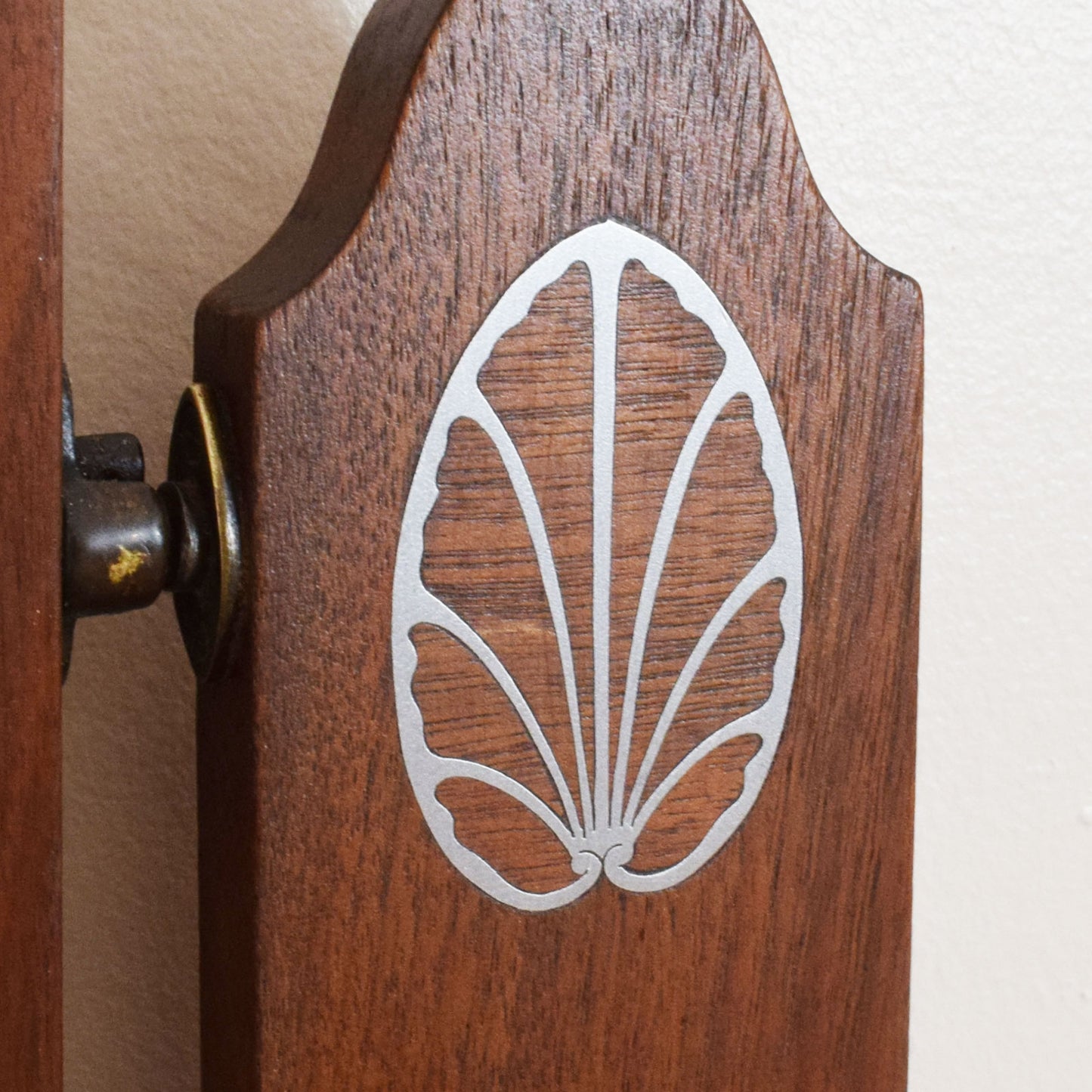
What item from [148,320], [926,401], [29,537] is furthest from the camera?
[926,401]

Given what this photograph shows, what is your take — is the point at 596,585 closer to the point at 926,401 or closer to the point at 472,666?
the point at 472,666

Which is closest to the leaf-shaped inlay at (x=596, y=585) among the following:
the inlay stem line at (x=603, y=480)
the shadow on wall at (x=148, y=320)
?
the inlay stem line at (x=603, y=480)

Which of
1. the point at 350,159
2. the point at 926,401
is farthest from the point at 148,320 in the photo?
the point at 926,401

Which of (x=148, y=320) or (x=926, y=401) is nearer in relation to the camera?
(x=148, y=320)

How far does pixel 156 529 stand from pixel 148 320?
4.5 inches

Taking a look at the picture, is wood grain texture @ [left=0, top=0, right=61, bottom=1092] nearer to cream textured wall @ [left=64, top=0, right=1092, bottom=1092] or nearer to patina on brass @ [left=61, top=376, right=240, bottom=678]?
patina on brass @ [left=61, top=376, right=240, bottom=678]

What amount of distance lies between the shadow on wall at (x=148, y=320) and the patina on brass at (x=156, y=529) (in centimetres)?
8

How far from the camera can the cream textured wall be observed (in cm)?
40

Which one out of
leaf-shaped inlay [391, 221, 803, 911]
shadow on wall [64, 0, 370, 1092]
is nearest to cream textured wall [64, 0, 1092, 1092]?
shadow on wall [64, 0, 370, 1092]

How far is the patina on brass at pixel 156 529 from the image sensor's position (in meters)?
0.31

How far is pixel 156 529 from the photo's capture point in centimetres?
31

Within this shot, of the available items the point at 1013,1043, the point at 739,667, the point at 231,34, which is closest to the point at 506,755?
the point at 739,667

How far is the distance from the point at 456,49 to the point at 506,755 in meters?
0.17

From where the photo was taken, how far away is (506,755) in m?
0.35
